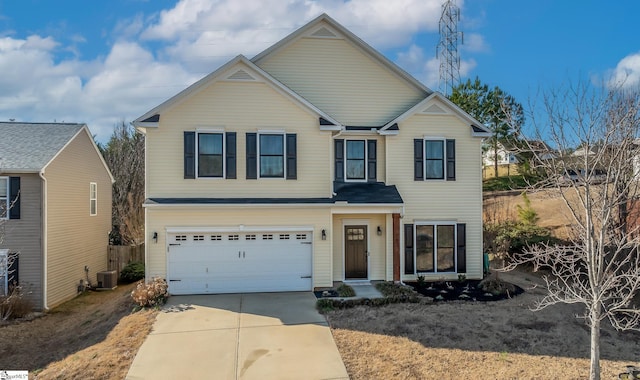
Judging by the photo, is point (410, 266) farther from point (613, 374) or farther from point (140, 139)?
point (140, 139)

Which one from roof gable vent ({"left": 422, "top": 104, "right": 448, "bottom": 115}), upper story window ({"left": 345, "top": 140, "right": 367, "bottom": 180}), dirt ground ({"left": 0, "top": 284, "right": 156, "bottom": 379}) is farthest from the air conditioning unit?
roof gable vent ({"left": 422, "top": 104, "right": 448, "bottom": 115})

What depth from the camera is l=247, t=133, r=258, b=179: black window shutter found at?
43.7ft

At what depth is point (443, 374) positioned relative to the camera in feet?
24.8

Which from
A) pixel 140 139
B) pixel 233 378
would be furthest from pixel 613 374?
pixel 140 139

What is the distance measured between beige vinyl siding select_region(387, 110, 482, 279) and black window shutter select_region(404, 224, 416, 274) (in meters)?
0.17

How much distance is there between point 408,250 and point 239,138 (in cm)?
727

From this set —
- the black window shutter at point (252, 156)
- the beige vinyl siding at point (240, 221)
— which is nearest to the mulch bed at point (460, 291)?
the beige vinyl siding at point (240, 221)

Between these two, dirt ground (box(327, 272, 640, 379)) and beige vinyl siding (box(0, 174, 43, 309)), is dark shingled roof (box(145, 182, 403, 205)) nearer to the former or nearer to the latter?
dirt ground (box(327, 272, 640, 379))

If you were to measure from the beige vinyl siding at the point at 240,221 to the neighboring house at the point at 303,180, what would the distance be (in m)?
0.03

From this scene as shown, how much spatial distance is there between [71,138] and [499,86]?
27.2 metres

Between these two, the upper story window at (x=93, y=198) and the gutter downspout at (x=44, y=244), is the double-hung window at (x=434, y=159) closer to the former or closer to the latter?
the gutter downspout at (x=44, y=244)

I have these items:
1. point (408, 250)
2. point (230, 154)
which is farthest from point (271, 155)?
point (408, 250)

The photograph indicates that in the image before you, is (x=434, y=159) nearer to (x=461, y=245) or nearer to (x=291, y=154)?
(x=461, y=245)

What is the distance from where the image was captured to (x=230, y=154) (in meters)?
13.2
